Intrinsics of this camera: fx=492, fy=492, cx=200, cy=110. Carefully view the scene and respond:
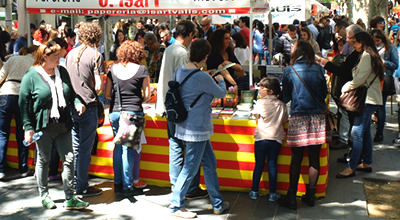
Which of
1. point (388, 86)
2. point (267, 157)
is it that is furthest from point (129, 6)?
point (388, 86)

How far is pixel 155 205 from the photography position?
5367 millimetres

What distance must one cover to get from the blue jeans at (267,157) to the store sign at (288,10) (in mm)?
11429

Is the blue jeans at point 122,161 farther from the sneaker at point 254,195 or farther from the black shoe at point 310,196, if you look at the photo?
the black shoe at point 310,196

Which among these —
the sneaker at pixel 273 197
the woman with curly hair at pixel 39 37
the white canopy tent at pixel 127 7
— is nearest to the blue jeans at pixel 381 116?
the white canopy tent at pixel 127 7

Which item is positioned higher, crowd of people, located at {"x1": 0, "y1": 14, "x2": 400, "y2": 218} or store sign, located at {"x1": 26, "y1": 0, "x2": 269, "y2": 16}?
store sign, located at {"x1": 26, "y1": 0, "x2": 269, "y2": 16}

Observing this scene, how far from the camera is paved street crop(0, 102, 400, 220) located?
5078 millimetres

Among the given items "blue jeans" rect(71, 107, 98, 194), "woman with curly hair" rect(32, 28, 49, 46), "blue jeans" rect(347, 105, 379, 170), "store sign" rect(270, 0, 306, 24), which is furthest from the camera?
"store sign" rect(270, 0, 306, 24)

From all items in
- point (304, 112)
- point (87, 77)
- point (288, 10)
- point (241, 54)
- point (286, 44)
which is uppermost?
point (288, 10)

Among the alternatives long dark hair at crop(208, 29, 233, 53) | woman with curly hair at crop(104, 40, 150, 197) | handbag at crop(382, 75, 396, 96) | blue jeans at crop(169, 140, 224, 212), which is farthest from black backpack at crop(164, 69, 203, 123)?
handbag at crop(382, 75, 396, 96)

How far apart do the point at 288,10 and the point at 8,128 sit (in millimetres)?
11791

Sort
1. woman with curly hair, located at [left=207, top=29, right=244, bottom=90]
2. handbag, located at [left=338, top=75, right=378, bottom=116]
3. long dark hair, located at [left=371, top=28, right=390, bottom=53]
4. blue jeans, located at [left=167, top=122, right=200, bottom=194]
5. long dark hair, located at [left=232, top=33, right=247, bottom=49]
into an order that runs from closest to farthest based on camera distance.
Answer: blue jeans, located at [left=167, top=122, right=200, bottom=194] → handbag, located at [left=338, top=75, right=378, bottom=116] → woman with curly hair, located at [left=207, top=29, right=244, bottom=90] → long dark hair, located at [left=371, top=28, right=390, bottom=53] → long dark hair, located at [left=232, top=33, right=247, bottom=49]

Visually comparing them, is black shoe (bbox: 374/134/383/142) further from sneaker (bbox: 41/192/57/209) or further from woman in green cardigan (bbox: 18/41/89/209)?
sneaker (bbox: 41/192/57/209)

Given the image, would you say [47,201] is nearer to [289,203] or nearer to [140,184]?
[140,184]

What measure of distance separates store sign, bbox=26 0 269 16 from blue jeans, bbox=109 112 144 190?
6.56ft
